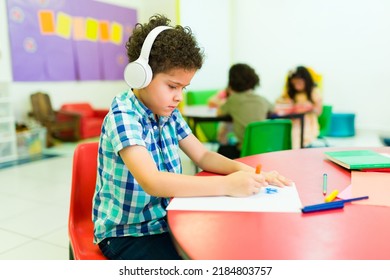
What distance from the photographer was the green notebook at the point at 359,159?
1.08m

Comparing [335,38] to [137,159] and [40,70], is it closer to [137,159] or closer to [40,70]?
[40,70]

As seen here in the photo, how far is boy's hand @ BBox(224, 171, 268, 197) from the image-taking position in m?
0.84

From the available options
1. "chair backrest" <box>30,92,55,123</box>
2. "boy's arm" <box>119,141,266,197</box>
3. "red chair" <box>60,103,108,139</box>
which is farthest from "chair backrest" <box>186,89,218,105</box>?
"boy's arm" <box>119,141,266,197</box>

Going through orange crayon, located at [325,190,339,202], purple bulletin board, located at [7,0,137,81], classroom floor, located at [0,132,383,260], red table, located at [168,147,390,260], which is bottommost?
classroom floor, located at [0,132,383,260]

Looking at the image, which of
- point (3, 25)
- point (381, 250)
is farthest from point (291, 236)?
point (3, 25)

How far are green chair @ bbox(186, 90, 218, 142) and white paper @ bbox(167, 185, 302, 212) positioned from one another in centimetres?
357

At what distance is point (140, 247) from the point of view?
937 mm

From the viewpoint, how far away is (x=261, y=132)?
2.06 meters

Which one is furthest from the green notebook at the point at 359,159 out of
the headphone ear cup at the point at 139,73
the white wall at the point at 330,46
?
the white wall at the point at 330,46

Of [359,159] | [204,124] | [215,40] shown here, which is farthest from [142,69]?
[215,40]

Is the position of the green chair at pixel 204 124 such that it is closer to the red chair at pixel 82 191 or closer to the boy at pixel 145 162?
the red chair at pixel 82 191

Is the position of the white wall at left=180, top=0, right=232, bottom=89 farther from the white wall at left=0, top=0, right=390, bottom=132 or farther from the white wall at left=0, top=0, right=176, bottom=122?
the white wall at left=0, top=0, right=176, bottom=122

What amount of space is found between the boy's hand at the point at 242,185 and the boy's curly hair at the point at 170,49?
0.31 meters

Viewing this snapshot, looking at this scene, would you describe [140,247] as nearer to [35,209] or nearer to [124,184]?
[124,184]
